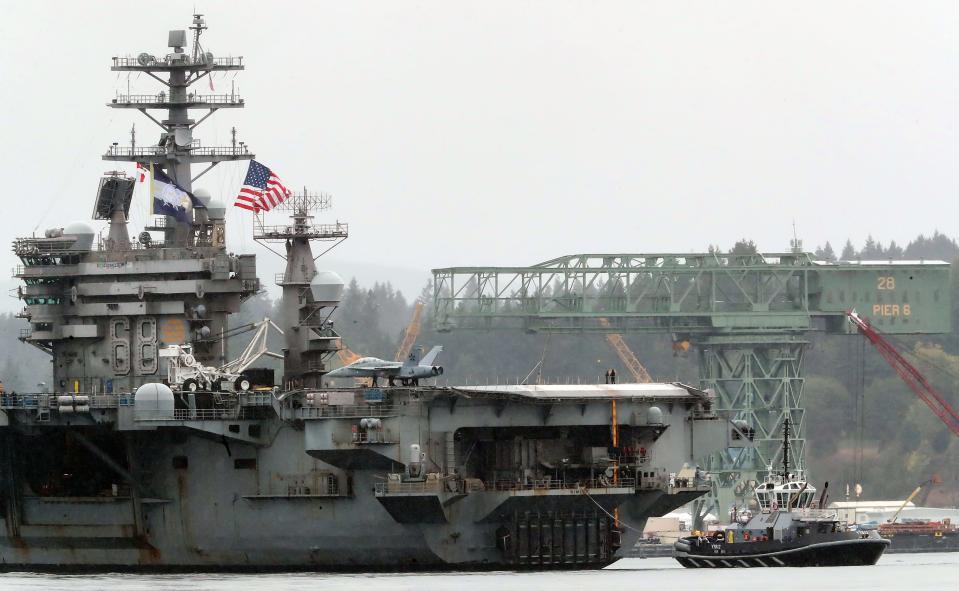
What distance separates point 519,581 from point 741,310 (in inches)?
2004

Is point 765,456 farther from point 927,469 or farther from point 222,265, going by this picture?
point 222,265

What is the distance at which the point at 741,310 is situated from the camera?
102688 mm

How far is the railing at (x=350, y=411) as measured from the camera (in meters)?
56.5

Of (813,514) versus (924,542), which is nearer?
(813,514)

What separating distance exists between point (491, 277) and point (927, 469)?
106 feet

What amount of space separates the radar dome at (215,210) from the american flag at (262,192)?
1227mm

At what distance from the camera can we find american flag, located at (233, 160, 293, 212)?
206ft

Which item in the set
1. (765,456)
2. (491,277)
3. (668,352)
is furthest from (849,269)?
(668,352)

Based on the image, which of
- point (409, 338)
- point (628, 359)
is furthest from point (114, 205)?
point (628, 359)

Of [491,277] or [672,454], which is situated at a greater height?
[491,277]

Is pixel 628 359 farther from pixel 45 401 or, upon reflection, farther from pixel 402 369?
pixel 45 401

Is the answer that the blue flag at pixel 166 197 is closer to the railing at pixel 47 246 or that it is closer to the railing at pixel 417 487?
the railing at pixel 47 246

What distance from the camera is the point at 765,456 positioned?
328 ft

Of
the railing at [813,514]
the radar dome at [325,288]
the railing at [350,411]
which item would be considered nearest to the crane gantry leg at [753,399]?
the railing at [813,514]
